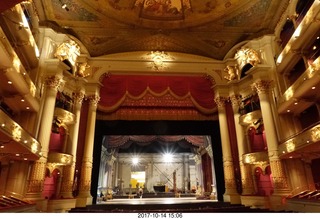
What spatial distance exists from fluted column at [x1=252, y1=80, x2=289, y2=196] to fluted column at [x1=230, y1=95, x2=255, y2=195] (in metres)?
1.45

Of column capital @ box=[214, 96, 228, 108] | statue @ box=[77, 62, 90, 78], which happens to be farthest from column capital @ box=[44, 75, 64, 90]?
column capital @ box=[214, 96, 228, 108]

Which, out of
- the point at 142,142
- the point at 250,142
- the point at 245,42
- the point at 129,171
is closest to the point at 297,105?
the point at 250,142

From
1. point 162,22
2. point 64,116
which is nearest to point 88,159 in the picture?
point 64,116

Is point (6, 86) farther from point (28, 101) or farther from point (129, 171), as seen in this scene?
point (129, 171)

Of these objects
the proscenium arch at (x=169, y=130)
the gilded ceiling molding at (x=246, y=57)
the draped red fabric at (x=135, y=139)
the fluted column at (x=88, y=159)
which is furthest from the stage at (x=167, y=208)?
the gilded ceiling molding at (x=246, y=57)

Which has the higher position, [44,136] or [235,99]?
[235,99]

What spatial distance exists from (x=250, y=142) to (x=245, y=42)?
5.41 m

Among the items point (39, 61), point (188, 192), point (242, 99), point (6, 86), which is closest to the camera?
point (6, 86)

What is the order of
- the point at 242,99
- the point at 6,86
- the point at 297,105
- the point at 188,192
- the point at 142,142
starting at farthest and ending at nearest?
the point at 188,192
the point at 142,142
the point at 242,99
the point at 297,105
the point at 6,86

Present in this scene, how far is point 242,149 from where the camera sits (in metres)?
11.3

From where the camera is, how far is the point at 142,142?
1627cm

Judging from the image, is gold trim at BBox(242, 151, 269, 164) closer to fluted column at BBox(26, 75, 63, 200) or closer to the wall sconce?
fluted column at BBox(26, 75, 63, 200)

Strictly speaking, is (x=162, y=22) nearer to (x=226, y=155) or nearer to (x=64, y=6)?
(x=64, y=6)

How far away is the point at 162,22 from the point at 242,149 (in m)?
7.89
